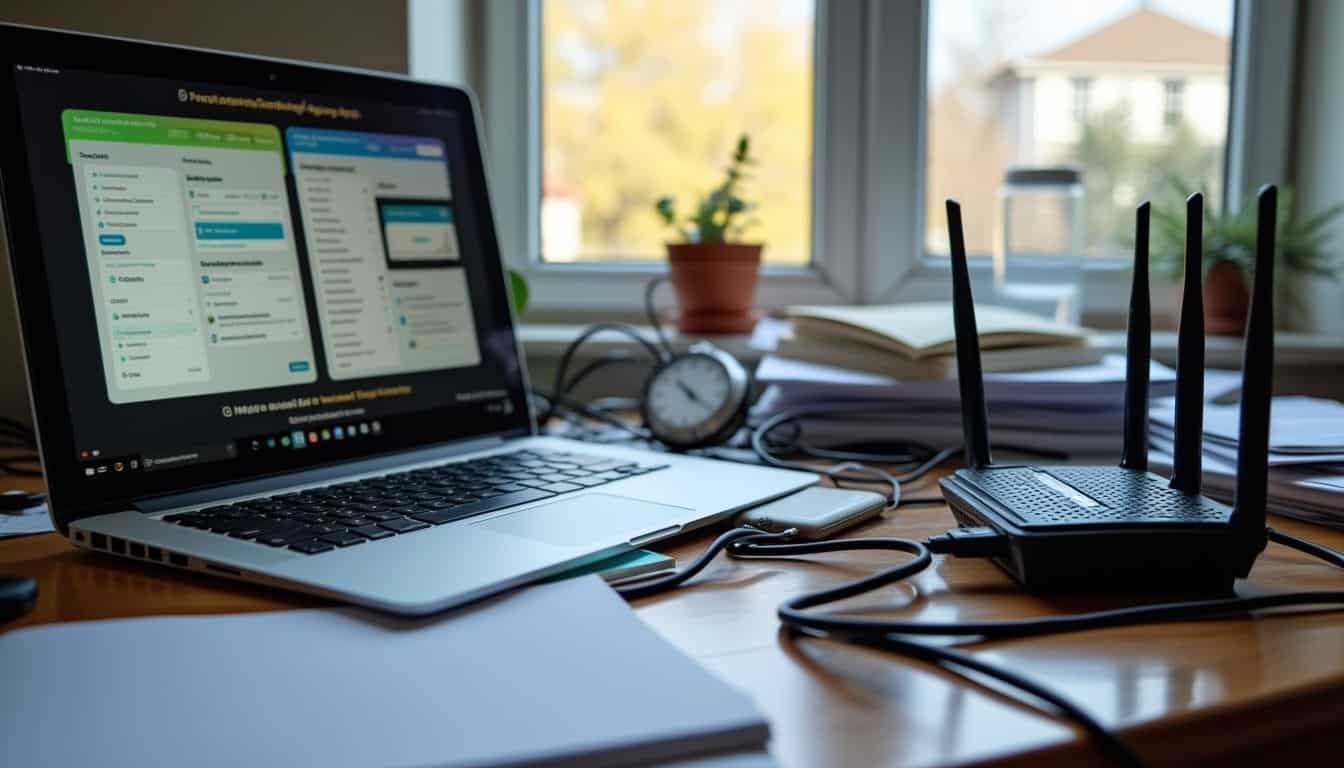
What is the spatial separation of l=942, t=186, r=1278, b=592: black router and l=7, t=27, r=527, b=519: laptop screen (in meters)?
0.43

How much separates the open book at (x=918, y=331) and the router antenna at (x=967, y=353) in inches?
10.8

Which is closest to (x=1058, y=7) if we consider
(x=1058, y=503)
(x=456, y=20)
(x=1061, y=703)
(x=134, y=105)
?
(x=456, y=20)

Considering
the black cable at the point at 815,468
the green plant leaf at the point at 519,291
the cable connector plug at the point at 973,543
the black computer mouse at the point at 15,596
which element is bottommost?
the black cable at the point at 815,468

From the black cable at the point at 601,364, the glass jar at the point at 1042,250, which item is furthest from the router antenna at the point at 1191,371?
the glass jar at the point at 1042,250

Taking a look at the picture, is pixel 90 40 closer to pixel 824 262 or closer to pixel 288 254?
pixel 288 254

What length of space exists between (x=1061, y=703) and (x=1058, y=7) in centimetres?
140

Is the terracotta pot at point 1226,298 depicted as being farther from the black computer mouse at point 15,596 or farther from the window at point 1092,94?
the black computer mouse at point 15,596

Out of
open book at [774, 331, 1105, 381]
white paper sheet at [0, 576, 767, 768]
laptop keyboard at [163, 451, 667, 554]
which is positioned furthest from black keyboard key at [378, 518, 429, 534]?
open book at [774, 331, 1105, 381]

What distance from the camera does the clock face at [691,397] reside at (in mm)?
995

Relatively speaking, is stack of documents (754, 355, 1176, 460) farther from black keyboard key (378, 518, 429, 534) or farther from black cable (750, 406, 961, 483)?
black keyboard key (378, 518, 429, 534)

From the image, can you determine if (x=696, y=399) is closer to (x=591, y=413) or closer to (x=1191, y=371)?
(x=591, y=413)

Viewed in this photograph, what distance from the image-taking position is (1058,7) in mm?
1548

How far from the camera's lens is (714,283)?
4.47 feet

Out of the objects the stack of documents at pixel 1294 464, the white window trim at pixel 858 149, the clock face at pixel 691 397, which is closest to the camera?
the stack of documents at pixel 1294 464
